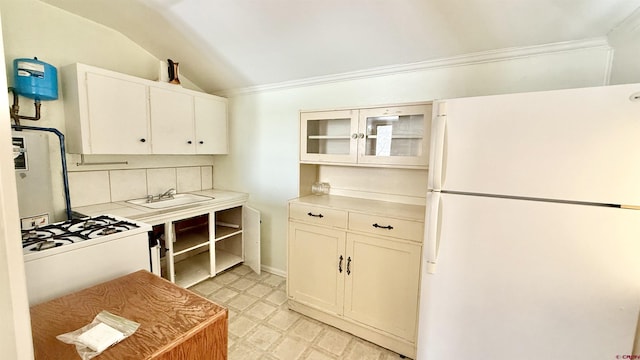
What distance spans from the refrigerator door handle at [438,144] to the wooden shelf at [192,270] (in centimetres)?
246

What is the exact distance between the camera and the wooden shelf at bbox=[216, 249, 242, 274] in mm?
2934

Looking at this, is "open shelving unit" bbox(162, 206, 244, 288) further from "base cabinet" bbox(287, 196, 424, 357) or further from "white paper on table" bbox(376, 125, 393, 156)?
"white paper on table" bbox(376, 125, 393, 156)

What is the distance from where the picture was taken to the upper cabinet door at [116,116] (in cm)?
206

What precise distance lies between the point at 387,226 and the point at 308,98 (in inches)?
59.5

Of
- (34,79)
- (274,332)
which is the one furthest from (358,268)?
(34,79)

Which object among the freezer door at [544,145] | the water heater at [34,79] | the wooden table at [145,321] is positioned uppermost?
the water heater at [34,79]

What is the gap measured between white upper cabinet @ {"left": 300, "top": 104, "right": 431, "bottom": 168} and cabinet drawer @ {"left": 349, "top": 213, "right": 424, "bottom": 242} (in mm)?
406

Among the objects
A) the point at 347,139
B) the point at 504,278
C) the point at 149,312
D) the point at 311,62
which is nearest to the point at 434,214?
the point at 504,278

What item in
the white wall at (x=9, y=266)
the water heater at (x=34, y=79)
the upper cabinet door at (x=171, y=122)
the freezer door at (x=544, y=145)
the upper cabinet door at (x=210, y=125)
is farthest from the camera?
the upper cabinet door at (x=210, y=125)

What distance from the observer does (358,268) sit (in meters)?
1.95

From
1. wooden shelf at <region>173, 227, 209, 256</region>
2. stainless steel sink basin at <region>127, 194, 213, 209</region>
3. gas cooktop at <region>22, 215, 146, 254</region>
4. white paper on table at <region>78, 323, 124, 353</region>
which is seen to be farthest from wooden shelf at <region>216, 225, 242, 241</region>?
white paper on table at <region>78, 323, 124, 353</region>

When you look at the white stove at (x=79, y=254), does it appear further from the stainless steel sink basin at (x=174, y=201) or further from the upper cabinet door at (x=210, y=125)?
the upper cabinet door at (x=210, y=125)

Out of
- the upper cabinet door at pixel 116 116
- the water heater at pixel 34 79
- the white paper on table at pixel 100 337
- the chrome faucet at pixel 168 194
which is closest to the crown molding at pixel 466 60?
the upper cabinet door at pixel 116 116

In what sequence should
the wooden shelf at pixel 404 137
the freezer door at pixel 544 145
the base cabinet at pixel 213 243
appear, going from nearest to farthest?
the freezer door at pixel 544 145
the wooden shelf at pixel 404 137
the base cabinet at pixel 213 243
